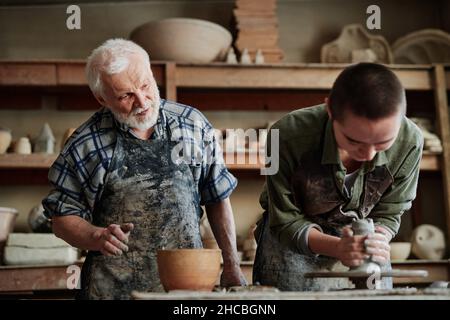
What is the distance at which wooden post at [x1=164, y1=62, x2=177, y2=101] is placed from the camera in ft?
13.9

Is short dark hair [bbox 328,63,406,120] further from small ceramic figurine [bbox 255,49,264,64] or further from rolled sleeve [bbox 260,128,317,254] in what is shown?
small ceramic figurine [bbox 255,49,264,64]

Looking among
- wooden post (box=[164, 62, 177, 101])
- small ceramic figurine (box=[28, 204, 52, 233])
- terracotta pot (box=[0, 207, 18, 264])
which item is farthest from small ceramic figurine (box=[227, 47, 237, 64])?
Result: terracotta pot (box=[0, 207, 18, 264])

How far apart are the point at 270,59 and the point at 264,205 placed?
220cm

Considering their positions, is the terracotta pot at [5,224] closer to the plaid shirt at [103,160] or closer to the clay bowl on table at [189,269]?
the plaid shirt at [103,160]

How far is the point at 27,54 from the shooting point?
473cm

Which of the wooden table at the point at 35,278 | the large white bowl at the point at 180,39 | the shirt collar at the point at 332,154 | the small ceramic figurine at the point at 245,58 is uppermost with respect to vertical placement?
the large white bowl at the point at 180,39

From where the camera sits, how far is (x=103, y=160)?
238cm

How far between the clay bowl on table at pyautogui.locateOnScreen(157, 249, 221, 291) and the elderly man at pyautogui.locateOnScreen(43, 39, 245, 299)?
55 centimetres

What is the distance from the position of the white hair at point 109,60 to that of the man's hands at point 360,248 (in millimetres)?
1043

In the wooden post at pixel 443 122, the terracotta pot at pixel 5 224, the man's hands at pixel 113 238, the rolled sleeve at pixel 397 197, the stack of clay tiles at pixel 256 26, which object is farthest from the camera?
the stack of clay tiles at pixel 256 26

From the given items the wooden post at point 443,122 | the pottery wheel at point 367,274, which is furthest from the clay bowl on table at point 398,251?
the pottery wheel at point 367,274

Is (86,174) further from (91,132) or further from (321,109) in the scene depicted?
(321,109)

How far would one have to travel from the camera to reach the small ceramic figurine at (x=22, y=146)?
4246 mm
